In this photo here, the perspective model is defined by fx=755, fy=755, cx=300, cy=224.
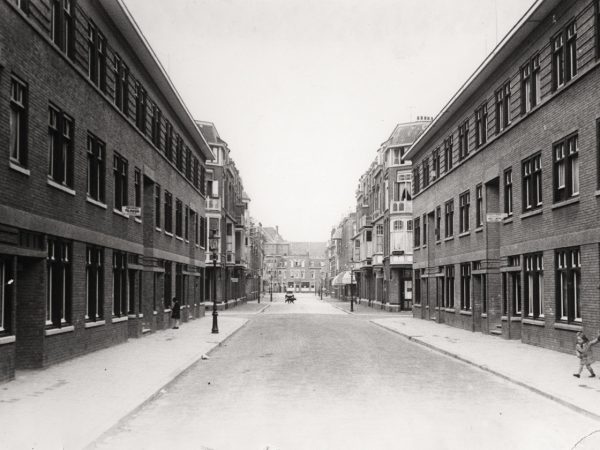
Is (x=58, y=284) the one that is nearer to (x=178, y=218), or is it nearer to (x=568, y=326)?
(x=568, y=326)

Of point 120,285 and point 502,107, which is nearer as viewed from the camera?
point 120,285

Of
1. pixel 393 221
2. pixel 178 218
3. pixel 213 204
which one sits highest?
pixel 213 204

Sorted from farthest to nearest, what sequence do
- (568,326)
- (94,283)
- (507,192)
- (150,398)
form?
(507,192), (94,283), (568,326), (150,398)

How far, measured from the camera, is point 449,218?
35156 millimetres

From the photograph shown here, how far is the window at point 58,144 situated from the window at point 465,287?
59.4 ft

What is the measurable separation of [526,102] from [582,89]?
16.3 ft

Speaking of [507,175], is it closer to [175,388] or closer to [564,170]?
[564,170]

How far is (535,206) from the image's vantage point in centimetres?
2273

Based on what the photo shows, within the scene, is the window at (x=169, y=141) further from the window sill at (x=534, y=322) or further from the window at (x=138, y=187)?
the window sill at (x=534, y=322)

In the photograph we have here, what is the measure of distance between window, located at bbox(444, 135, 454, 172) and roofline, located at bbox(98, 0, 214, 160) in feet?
39.1

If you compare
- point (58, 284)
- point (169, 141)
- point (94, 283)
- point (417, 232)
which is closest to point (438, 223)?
point (417, 232)

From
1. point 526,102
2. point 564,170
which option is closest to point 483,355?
point 564,170

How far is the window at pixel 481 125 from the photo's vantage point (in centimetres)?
2863

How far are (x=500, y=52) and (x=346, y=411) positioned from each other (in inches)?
671
